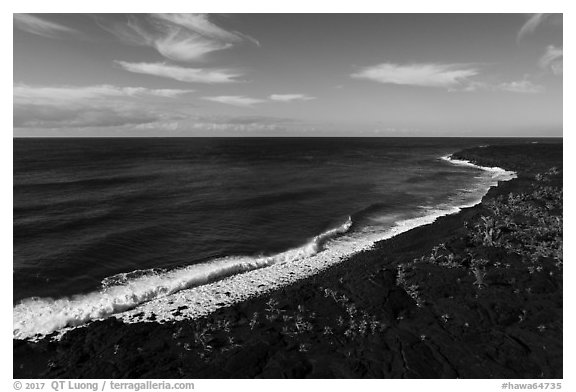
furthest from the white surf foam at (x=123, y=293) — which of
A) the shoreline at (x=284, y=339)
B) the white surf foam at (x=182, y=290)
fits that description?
the shoreline at (x=284, y=339)

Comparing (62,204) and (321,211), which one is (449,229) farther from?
(62,204)

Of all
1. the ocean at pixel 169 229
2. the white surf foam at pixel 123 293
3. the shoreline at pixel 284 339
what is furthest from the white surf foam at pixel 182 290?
the shoreline at pixel 284 339

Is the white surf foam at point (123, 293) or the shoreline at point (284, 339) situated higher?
the shoreline at point (284, 339)

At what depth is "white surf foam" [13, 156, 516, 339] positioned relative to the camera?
1848 cm

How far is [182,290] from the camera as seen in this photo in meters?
21.5

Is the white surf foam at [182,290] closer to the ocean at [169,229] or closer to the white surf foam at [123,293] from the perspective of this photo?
the white surf foam at [123,293]

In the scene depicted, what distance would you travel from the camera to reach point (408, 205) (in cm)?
4372

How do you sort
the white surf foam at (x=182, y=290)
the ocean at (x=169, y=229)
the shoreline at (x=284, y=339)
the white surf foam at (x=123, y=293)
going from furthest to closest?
the ocean at (x=169, y=229) → the white surf foam at (x=182, y=290) → the white surf foam at (x=123, y=293) → the shoreline at (x=284, y=339)

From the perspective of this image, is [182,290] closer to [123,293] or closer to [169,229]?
[123,293]

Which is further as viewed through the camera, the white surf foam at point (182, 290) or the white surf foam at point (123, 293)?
the white surf foam at point (182, 290)

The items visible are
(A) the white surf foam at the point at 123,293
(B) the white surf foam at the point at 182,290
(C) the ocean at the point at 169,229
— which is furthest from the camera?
(C) the ocean at the point at 169,229

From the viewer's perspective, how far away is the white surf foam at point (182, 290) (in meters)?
18.5
